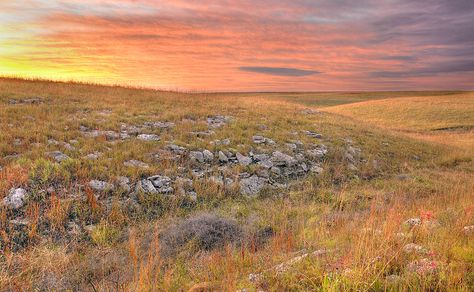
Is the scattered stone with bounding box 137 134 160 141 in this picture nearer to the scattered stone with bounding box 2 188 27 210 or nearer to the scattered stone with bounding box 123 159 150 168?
the scattered stone with bounding box 123 159 150 168

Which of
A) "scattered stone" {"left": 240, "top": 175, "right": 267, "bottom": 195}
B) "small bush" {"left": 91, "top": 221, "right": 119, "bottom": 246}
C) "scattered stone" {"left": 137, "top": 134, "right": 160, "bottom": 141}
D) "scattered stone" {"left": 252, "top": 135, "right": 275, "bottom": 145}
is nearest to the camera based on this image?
"small bush" {"left": 91, "top": 221, "right": 119, "bottom": 246}

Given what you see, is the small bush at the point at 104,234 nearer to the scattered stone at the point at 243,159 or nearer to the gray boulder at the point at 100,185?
the gray boulder at the point at 100,185

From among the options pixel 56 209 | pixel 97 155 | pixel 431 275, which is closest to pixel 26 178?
pixel 56 209

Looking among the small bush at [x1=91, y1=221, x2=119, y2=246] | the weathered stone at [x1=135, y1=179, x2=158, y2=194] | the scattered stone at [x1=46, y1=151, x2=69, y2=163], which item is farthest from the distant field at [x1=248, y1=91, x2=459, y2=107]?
the small bush at [x1=91, y1=221, x2=119, y2=246]

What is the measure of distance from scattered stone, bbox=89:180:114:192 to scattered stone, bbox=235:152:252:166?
4.55 metres

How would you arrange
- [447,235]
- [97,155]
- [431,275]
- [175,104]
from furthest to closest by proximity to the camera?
[175,104]
[97,155]
[447,235]
[431,275]

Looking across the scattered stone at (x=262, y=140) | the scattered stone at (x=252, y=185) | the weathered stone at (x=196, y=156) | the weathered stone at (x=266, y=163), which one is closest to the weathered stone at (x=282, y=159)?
the weathered stone at (x=266, y=163)

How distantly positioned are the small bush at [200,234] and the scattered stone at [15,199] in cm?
328

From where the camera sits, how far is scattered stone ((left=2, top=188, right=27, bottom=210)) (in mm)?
7105

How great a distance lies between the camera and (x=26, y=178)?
25.8ft

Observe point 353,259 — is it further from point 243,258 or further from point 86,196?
point 86,196

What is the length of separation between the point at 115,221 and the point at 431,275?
6054mm

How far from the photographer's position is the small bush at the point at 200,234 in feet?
21.1

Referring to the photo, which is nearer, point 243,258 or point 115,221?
point 243,258
